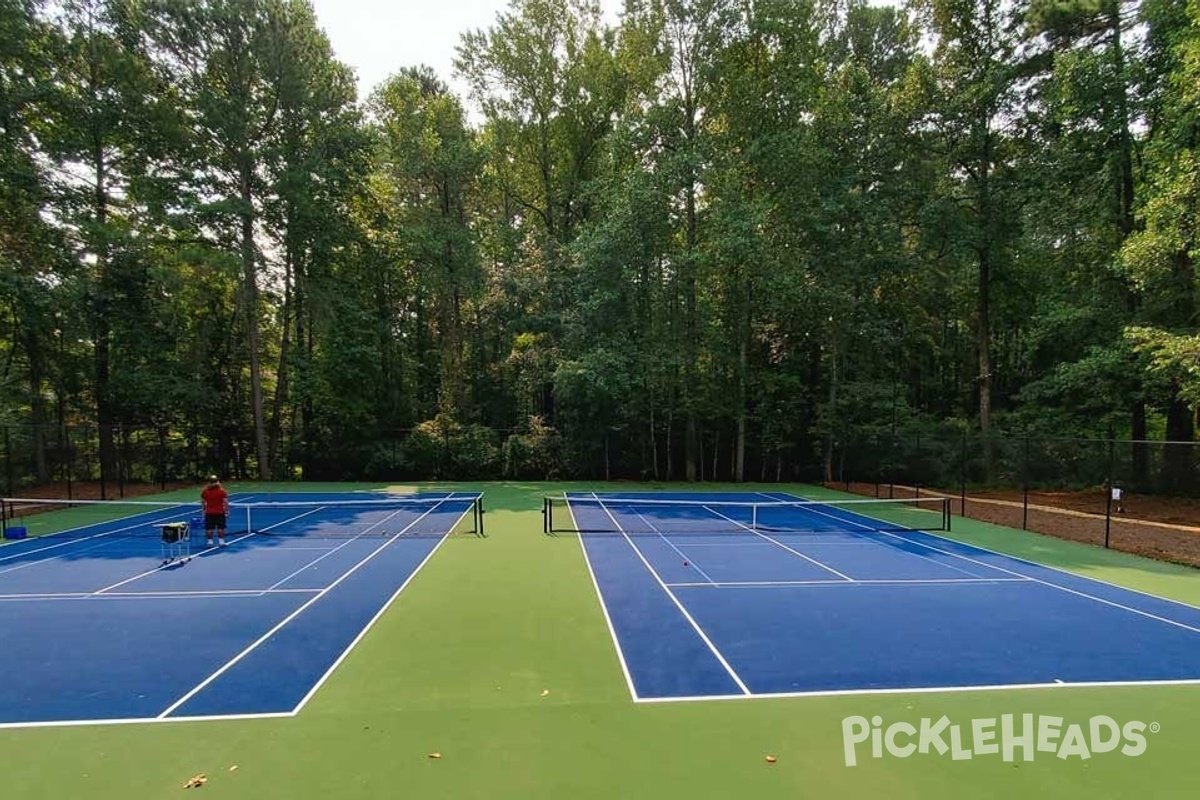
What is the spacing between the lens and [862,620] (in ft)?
24.6

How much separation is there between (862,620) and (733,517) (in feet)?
29.3

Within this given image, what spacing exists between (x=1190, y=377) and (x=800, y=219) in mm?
12813

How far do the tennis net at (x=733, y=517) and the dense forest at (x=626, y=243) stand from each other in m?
6.24

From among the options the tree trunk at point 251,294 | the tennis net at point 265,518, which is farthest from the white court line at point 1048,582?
the tree trunk at point 251,294

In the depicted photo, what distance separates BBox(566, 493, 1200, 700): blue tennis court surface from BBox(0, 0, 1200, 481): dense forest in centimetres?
1278

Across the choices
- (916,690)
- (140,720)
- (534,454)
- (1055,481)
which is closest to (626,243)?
(534,454)

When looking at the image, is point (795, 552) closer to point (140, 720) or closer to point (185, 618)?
point (185, 618)

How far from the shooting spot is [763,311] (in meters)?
26.1

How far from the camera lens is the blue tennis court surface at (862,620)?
18.9 ft

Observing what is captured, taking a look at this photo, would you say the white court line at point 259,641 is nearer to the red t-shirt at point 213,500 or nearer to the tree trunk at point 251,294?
the red t-shirt at point 213,500

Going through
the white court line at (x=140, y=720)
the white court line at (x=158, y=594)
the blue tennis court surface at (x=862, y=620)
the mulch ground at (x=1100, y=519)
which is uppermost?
the white court line at (x=140, y=720)

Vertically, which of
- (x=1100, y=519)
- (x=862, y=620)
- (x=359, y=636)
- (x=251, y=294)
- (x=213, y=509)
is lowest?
(x=1100, y=519)

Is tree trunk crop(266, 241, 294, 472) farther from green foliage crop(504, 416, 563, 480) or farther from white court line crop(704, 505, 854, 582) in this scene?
white court line crop(704, 505, 854, 582)

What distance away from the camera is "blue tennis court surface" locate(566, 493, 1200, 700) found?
5.77 meters
